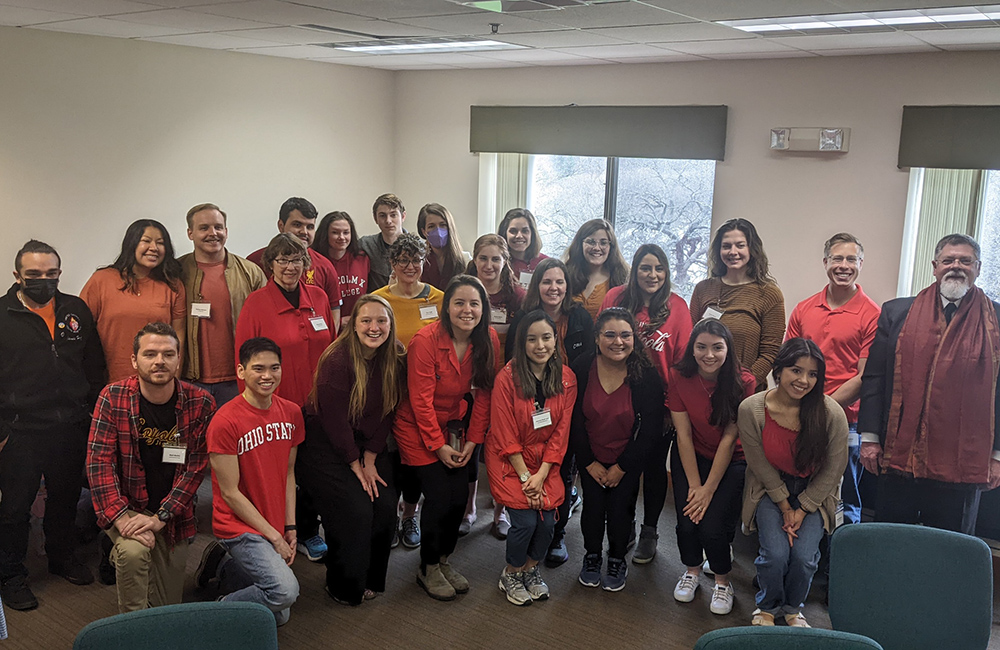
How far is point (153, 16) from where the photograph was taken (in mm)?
3939

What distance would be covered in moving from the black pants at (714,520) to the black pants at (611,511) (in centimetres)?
22

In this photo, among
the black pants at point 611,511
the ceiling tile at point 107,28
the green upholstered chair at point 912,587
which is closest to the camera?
the green upholstered chair at point 912,587

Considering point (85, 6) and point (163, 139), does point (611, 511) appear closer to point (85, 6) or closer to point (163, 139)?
point (85, 6)

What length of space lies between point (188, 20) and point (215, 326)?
151 centimetres

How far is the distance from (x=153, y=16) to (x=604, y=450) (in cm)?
296

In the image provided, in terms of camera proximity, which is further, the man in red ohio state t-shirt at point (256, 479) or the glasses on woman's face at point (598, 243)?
the glasses on woman's face at point (598, 243)

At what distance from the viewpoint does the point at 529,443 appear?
3705 mm

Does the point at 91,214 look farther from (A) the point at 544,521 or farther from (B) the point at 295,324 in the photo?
(A) the point at 544,521

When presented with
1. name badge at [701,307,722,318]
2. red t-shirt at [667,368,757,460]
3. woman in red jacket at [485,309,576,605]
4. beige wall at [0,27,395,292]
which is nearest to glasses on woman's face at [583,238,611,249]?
name badge at [701,307,722,318]

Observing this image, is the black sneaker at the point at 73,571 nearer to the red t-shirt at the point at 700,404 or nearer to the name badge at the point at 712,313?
the red t-shirt at the point at 700,404

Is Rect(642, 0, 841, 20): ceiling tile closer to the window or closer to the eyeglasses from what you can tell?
the eyeglasses

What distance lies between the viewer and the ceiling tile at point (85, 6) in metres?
3.57

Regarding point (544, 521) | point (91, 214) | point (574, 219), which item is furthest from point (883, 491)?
point (91, 214)

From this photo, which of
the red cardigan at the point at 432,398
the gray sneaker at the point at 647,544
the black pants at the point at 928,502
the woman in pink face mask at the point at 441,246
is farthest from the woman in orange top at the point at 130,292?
the black pants at the point at 928,502
